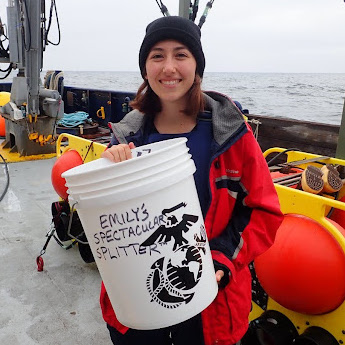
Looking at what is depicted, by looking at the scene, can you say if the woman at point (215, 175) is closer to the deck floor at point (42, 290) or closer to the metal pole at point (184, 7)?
the deck floor at point (42, 290)

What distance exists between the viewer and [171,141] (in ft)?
4.13

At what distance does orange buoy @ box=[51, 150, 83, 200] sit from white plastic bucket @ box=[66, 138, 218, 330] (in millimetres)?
2487

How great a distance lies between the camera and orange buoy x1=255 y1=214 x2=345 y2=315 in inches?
71.9

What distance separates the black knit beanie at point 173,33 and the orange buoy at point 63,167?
2.39m

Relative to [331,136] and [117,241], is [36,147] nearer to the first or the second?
[331,136]

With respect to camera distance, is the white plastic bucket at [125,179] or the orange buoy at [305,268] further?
the orange buoy at [305,268]

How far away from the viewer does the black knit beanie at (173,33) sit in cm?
132

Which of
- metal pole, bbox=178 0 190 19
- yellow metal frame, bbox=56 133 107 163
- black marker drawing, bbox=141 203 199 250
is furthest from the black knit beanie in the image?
metal pole, bbox=178 0 190 19

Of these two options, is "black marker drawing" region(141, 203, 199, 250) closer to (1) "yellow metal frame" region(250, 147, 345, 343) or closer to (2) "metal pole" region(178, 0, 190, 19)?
(1) "yellow metal frame" region(250, 147, 345, 343)

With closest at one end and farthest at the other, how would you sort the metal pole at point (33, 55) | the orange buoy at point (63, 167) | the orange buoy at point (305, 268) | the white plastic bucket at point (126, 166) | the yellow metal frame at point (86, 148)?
the white plastic bucket at point (126, 166) → the orange buoy at point (305, 268) → the yellow metal frame at point (86, 148) → the orange buoy at point (63, 167) → the metal pole at point (33, 55)

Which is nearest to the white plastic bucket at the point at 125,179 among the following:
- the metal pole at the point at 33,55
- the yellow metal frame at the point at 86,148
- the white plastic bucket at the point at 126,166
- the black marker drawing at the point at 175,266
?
the white plastic bucket at the point at 126,166

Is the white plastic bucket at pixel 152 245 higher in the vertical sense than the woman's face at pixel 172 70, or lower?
lower

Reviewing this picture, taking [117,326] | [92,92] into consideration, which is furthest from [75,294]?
[92,92]

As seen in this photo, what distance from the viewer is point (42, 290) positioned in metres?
2.93
